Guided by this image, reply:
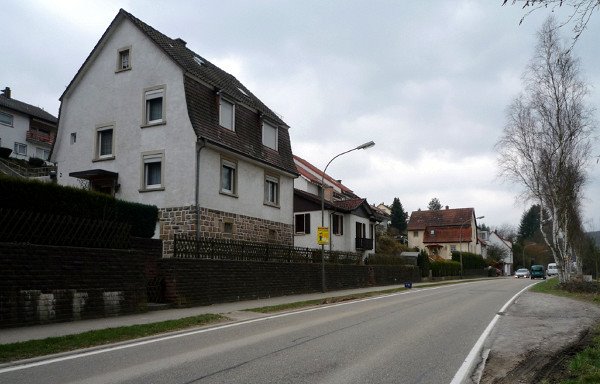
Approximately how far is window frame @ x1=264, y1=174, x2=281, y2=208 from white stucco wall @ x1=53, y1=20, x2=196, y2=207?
6302 mm

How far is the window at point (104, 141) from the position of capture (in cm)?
2655

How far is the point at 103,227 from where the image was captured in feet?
47.5

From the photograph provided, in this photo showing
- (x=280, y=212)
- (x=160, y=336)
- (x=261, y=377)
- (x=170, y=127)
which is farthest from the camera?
(x=280, y=212)

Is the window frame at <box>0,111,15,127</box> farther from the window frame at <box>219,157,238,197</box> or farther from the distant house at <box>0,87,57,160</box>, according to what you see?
the window frame at <box>219,157,238,197</box>

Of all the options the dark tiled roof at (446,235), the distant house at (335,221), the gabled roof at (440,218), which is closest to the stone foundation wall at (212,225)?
the distant house at (335,221)

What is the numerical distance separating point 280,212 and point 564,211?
16825 mm

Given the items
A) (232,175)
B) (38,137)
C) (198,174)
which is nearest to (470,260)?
(232,175)

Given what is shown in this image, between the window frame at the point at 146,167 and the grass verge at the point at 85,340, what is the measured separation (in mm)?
12324

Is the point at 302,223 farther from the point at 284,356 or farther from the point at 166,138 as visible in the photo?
the point at 284,356

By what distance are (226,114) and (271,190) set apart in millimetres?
5482

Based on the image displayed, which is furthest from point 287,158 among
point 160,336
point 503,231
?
point 503,231

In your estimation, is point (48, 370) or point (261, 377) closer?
point (261, 377)

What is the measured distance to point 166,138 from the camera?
2481 centimetres

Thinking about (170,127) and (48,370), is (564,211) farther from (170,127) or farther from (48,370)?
(48,370)
